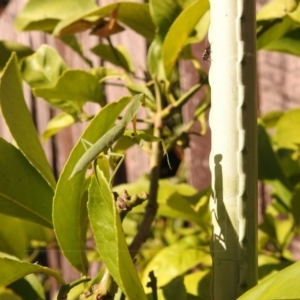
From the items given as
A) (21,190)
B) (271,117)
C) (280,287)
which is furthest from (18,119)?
(271,117)

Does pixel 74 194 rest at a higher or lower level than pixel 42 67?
lower

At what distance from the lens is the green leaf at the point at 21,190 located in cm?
47

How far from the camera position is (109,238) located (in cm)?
35

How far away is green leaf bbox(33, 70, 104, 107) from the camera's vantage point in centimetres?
63

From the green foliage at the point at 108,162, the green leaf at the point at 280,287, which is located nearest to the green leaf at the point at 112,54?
the green foliage at the point at 108,162

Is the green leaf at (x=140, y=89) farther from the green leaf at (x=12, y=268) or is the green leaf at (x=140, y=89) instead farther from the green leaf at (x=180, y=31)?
the green leaf at (x=12, y=268)

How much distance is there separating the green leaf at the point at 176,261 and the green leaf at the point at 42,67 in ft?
0.92

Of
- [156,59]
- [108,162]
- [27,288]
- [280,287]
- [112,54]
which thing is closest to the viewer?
[280,287]

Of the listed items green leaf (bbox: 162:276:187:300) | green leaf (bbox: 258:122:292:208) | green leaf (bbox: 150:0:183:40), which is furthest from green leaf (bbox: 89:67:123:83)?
green leaf (bbox: 162:276:187:300)

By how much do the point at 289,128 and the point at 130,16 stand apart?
25 cm

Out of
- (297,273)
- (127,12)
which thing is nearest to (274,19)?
(127,12)

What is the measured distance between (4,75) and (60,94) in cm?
17

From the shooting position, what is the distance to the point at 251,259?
1.19 ft

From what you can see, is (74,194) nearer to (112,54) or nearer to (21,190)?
(21,190)
